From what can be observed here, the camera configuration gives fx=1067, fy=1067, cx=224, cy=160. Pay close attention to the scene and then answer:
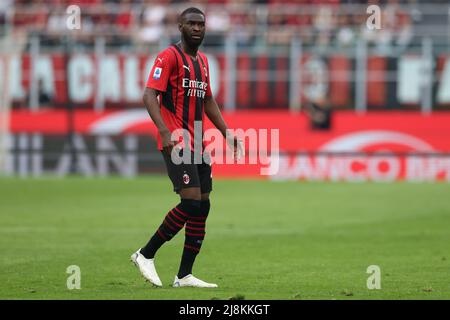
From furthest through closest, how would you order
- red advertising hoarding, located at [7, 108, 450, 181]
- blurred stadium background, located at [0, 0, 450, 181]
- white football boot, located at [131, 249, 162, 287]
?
blurred stadium background, located at [0, 0, 450, 181]
red advertising hoarding, located at [7, 108, 450, 181]
white football boot, located at [131, 249, 162, 287]

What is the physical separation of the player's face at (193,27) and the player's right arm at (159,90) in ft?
A: 0.80

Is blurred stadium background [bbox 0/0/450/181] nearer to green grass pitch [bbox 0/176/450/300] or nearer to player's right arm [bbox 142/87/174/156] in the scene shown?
green grass pitch [bbox 0/176/450/300]

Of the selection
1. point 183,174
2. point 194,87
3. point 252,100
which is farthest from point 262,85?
point 183,174

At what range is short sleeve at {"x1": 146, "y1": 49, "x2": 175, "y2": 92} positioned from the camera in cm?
1005

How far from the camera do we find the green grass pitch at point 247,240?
1012 centimetres

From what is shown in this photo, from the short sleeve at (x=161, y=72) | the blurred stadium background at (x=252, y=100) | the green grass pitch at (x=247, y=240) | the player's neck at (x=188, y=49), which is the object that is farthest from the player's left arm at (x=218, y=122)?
the blurred stadium background at (x=252, y=100)

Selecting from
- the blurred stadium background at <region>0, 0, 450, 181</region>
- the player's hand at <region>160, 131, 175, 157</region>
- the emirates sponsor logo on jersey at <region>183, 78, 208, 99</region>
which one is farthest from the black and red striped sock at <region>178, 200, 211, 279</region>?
the blurred stadium background at <region>0, 0, 450, 181</region>

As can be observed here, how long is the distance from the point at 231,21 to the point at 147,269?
22641 millimetres

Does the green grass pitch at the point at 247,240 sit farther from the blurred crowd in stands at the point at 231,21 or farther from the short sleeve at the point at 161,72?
the blurred crowd in stands at the point at 231,21

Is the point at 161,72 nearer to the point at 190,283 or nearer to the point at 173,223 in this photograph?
the point at 173,223

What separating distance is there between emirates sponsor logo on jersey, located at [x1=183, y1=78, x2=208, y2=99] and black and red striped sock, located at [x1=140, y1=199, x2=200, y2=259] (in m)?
A: 1.04

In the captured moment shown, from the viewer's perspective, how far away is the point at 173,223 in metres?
10.2

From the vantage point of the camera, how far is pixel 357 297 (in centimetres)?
939
